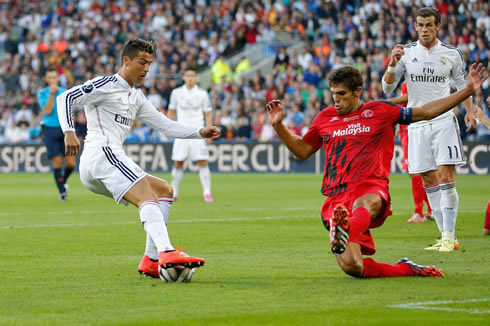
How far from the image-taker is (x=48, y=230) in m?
12.0

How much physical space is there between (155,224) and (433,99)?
4.17 meters

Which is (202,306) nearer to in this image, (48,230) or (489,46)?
(48,230)

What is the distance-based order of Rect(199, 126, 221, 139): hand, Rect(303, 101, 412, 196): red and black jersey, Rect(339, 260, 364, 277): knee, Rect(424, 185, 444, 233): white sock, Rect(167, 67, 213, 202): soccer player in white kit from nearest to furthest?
Rect(339, 260, 364, 277): knee < Rect(303, 101, 412, 196): red and black jersey < Rect(199, 126, 221, 139): hand < Rect(424, 185, 444, 233): white sock < Rect(167, 67, 213, 202): soccer player in white kit

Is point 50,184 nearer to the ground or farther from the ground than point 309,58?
nearer to the ground

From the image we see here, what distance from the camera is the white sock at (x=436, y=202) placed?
9999mm

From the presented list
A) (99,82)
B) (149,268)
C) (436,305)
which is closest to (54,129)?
(99,82)

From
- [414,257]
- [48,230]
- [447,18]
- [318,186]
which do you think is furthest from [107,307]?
[447,18]

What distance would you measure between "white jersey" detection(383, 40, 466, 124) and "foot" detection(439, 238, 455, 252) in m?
1.45

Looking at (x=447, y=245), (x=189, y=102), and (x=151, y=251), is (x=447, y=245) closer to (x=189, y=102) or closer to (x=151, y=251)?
(x=151, y=251)

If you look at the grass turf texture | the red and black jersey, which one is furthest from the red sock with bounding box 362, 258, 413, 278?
the red and black jersey

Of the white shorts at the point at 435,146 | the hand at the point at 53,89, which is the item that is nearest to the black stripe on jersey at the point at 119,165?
the white shorts at the point at 435,146

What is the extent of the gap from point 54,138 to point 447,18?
49.5 ft

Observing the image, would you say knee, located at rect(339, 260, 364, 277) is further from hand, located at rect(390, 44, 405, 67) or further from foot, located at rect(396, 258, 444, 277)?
hand, located at rect(390, 44, 405, 67)

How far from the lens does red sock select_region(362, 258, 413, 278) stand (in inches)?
285
